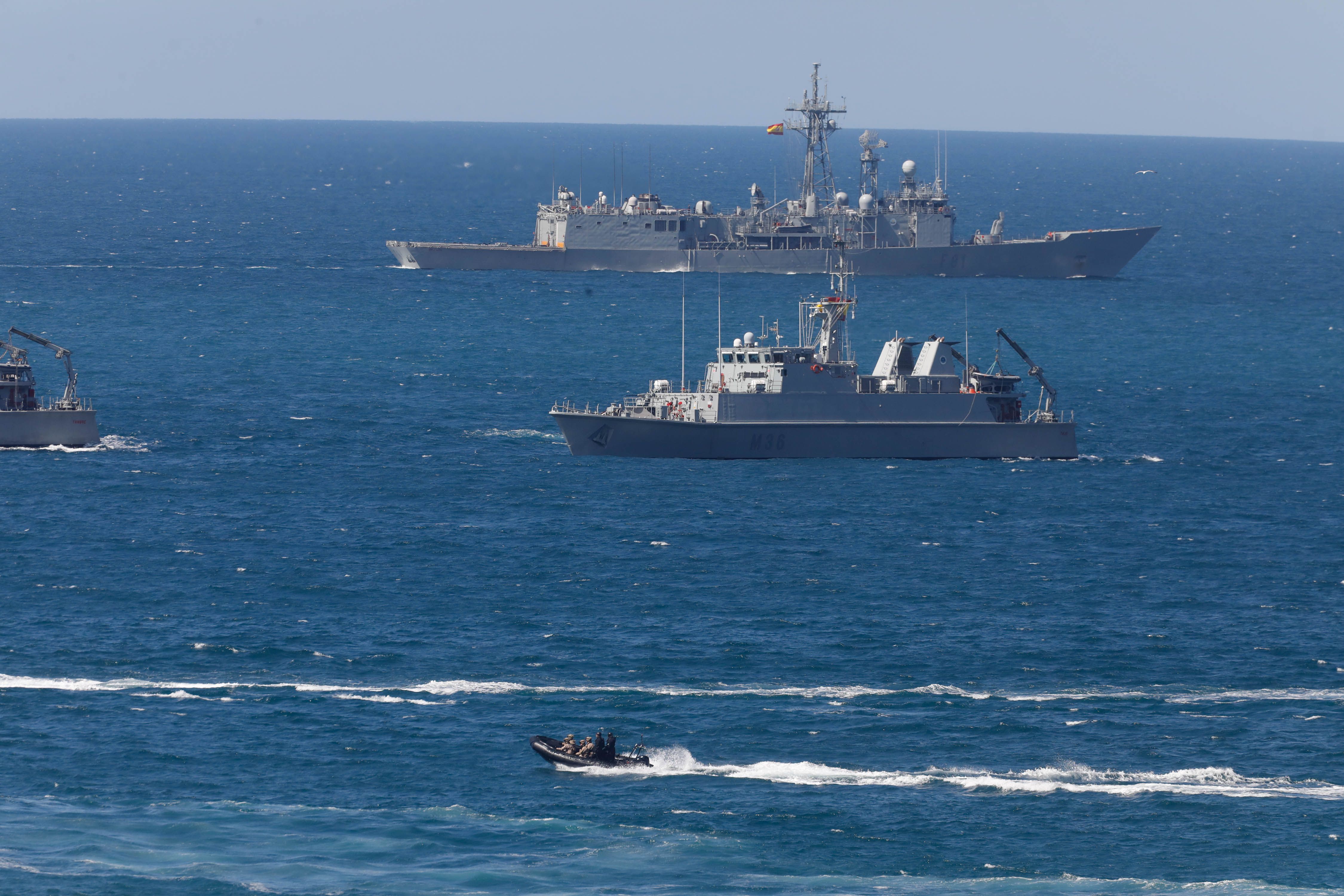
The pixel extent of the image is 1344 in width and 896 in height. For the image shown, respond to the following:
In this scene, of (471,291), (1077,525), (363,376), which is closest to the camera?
(1077,525)

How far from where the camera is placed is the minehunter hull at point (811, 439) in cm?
10112

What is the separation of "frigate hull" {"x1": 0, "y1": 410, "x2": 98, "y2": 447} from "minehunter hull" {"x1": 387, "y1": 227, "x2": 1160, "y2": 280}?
305ft

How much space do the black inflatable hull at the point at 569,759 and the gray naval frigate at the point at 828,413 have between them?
140 ft

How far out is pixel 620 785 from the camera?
58250mm

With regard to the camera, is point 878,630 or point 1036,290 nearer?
point 878,630

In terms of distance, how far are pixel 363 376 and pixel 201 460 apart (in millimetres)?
29048

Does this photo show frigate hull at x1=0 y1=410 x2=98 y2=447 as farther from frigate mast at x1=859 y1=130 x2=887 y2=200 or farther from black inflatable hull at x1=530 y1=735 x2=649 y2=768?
frigate mast at x1=859 y1=130 x2=887 y2=200

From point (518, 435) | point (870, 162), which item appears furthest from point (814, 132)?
point (518, 435)

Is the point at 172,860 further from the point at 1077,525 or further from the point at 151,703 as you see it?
the point at 1077,525

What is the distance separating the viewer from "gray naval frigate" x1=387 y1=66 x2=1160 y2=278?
18650 centimetres

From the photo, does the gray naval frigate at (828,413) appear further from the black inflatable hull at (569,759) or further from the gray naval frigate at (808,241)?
the gray naval frigate at (808,241)

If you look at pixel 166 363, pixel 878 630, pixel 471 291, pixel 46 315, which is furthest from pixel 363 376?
pixel 878 630

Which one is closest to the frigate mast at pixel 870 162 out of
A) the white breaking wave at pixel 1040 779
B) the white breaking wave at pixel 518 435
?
the white breaking wave at pixel 518 435

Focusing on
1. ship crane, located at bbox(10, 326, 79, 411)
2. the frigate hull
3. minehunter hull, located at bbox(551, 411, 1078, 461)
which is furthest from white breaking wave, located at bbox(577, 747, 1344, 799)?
ship crane, located at bbox(10, 326, 79, 411)
